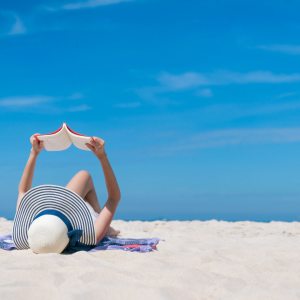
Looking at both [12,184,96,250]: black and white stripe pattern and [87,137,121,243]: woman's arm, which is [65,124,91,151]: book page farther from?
[12,184,96,250]: black and white stripe pattern

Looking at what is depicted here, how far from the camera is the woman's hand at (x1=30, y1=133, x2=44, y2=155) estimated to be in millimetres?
5820

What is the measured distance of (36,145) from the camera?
5844 mm

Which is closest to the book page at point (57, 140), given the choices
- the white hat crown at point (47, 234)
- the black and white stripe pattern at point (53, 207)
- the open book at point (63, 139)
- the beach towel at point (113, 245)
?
the open book at point (63, 139)

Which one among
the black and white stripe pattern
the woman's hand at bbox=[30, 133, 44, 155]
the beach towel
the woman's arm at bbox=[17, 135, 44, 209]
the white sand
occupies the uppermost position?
the woman's hand at bbox=[30, 133, 44, 155]

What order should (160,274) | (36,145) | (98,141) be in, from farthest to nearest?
1. (36,145)
2. (98,141)
3. (160,274)

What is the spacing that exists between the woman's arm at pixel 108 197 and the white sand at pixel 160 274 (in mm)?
368

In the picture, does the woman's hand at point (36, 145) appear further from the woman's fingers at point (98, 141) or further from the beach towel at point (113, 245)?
the beach towel at point (113, 245)

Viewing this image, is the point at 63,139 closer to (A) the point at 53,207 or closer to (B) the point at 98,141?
(B) the point at 98,141

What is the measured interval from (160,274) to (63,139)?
204 centimetres

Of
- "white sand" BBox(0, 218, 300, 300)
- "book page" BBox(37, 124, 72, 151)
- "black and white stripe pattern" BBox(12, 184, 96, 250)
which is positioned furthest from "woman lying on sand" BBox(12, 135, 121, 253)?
"white sand" BBox(0, 218, 300, 300)

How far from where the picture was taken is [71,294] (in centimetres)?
343

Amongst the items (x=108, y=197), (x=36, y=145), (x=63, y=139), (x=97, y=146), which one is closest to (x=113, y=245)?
(x=108, y=197)

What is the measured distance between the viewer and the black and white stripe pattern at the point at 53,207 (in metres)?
5.21

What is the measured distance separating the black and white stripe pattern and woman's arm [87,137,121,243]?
8.4 inches
